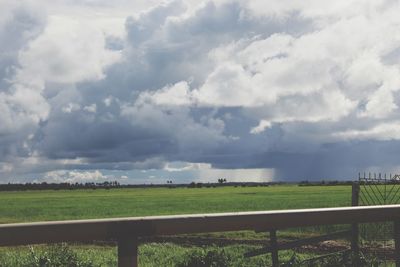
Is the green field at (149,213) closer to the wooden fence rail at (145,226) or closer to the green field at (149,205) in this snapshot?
the green field at (149,205)

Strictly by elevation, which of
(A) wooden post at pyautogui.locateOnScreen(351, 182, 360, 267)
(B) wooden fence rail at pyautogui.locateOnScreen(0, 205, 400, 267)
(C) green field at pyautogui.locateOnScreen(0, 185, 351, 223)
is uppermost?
(B) wooden fence rail at pyautogui.locateOnScreen(0, 205, 400, 267)

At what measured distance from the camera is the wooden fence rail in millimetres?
2979

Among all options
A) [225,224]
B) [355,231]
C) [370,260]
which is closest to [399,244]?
[370,260]

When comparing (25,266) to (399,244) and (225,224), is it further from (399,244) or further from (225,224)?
(399,244)

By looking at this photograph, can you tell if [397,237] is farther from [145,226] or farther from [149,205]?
[149,205]

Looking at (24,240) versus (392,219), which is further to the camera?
(392,219)

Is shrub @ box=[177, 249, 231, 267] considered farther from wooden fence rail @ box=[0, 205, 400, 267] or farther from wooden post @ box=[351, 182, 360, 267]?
wooden fence rail @ box=[0, 205, 400, 267]

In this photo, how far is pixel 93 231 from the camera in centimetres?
314

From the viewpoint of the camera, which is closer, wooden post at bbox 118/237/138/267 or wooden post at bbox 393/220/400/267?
wooden post at bbox 118/237/138/267

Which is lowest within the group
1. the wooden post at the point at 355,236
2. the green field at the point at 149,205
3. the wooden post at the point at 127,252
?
the green field at the point at 149,205

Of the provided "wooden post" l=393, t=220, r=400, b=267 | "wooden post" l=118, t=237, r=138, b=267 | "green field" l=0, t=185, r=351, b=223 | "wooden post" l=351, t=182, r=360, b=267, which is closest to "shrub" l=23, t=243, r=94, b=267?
"wooden post" l=118, t=237, r=138, b=267

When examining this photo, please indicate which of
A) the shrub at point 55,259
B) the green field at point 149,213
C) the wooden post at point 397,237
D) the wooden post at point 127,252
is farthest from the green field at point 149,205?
the wooden post at point 127,252

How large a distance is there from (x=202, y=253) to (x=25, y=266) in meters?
1.98

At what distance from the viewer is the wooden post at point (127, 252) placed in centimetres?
325
